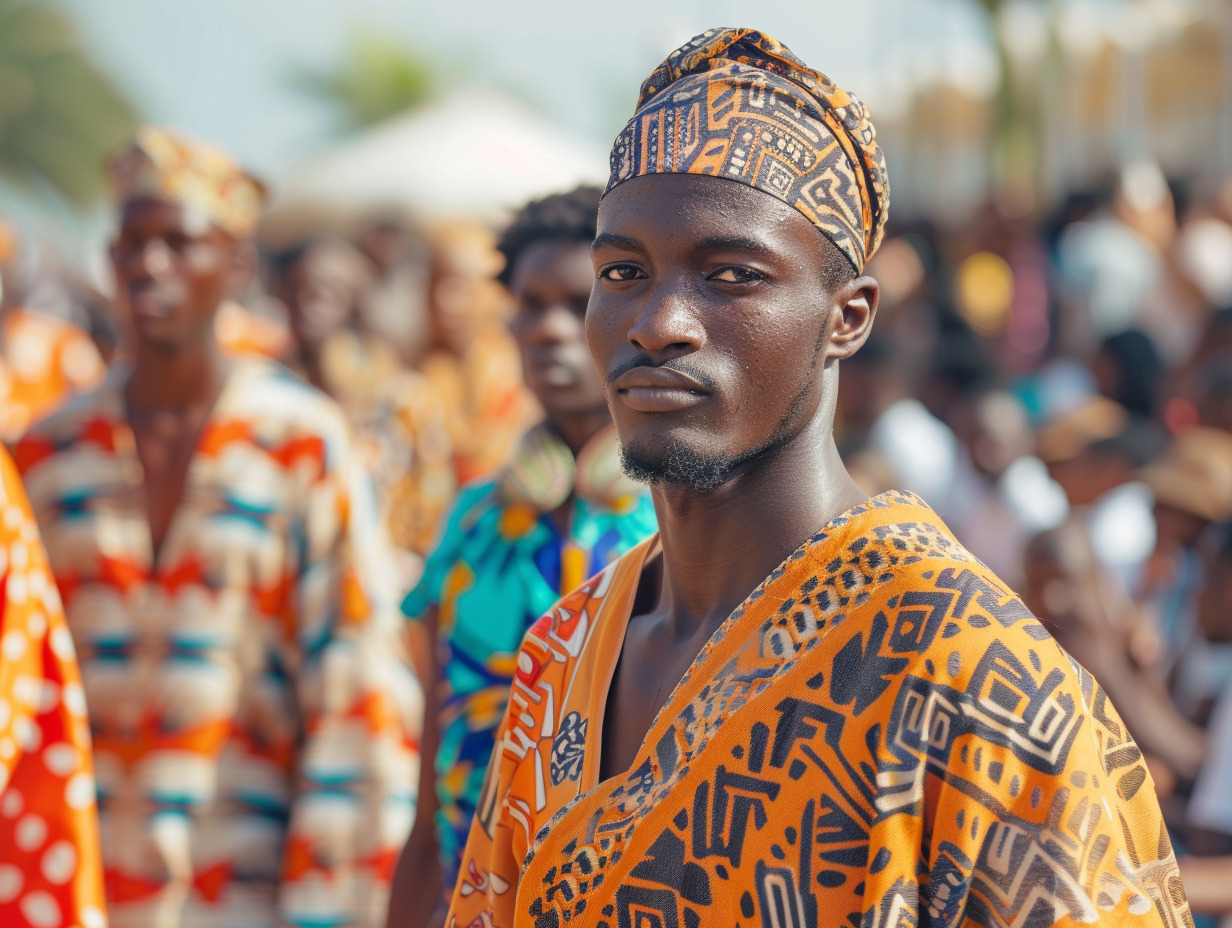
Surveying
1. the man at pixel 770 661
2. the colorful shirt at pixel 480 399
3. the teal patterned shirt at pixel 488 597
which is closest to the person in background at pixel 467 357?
the colorful shirt at pixel 480 399

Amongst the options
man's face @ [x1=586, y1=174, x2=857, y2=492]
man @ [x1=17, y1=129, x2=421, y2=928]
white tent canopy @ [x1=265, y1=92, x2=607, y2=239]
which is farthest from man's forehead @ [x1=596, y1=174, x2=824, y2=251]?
white tent canopy @ [x1=265, y1=92, x2=607, y2=239]

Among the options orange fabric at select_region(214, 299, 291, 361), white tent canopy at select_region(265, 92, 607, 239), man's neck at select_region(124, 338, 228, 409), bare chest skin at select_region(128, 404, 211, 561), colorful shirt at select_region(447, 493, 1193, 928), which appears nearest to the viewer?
colorful shirt at select_region(447, 493, 1193, 928)

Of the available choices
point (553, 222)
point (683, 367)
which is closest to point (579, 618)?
point (683, 367)

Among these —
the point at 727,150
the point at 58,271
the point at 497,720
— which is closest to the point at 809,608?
the point at 727,150

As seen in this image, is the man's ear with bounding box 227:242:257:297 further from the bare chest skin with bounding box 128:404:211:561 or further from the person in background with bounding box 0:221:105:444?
the person in background with bounding box 0:221:105:444

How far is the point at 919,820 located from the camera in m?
1.51

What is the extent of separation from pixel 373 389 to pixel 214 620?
3134 mm

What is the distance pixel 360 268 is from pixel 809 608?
6.63 metres

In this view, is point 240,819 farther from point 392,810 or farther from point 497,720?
point 497,720

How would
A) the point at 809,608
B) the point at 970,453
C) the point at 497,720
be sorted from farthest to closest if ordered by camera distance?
the point at 970,453, the point at 497,720, the point at 809,608

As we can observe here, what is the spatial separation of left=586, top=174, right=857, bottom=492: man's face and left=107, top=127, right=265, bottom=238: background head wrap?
2.54 m

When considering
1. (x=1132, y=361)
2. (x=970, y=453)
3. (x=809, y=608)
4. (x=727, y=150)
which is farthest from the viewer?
(x=1132, y=361)

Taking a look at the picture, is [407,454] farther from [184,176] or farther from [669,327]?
[669,327]

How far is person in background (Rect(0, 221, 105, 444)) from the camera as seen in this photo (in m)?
6.33
